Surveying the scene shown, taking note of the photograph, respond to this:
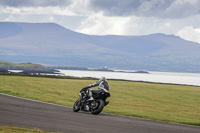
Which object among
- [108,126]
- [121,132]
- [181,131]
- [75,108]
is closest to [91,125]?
[108,126]

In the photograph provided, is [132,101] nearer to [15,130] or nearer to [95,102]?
[95,102]

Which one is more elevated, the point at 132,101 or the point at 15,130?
the point at 15,130

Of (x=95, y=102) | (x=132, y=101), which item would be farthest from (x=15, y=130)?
(x=132, y=101)

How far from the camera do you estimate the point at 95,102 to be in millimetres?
20172

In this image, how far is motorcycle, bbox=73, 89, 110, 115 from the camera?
1981 cm

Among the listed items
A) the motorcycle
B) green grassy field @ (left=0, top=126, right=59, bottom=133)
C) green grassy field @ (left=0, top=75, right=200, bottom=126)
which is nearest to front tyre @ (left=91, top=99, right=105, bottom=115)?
the motorcycle

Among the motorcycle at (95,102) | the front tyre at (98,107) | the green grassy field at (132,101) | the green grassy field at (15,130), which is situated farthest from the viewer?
the green grassy field at (132,101)

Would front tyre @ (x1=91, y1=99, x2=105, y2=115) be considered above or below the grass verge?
above

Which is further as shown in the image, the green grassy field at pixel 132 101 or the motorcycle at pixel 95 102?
the green grassy field at pixel 132 101

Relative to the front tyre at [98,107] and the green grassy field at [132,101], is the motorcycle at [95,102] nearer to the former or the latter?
the front tyre at [98,107]

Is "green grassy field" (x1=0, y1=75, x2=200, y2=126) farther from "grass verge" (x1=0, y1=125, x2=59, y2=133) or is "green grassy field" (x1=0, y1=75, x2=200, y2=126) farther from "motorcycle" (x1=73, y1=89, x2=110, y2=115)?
"grass verge" (x1=0, y1=125, x2=59, y2=133)

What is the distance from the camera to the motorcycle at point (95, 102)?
19812 mm

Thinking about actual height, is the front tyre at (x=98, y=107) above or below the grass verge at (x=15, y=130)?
above

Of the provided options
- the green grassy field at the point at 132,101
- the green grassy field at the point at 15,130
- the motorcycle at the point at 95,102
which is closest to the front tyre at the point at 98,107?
the motorcycle at the point at 95,102
